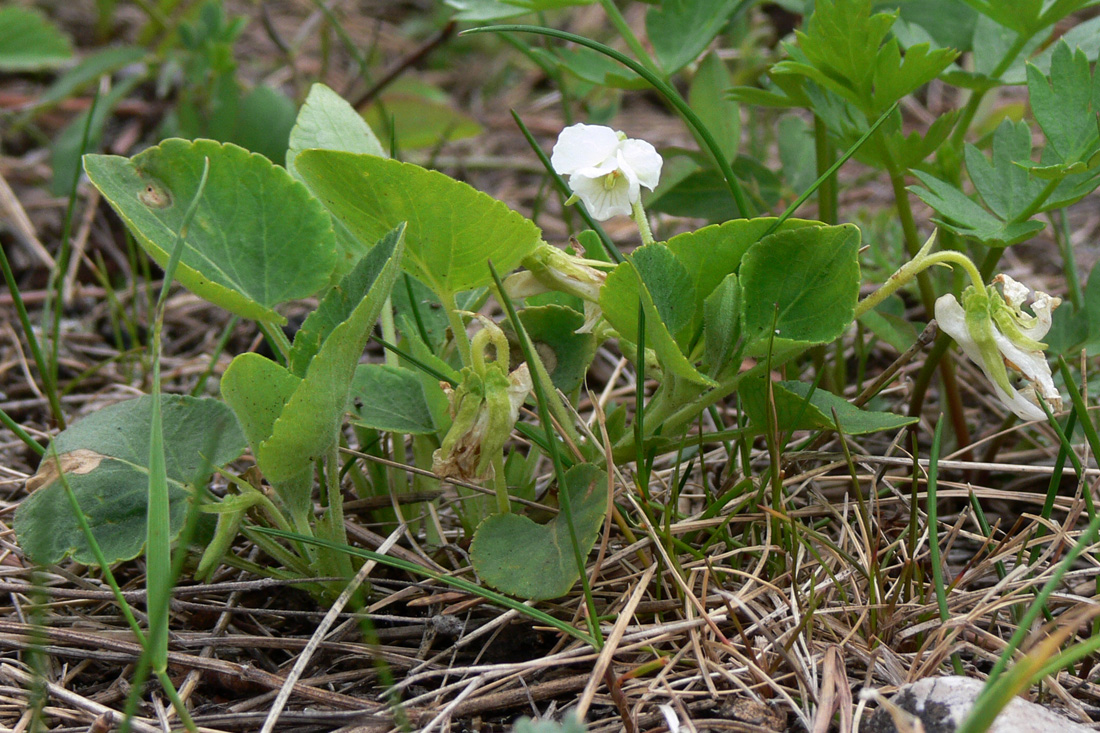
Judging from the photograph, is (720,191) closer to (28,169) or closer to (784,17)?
(784,17)

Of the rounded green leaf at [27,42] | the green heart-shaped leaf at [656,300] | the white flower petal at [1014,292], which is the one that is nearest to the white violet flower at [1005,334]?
the white flower petal at [1014,292]

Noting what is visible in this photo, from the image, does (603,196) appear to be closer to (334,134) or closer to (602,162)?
(602,162)

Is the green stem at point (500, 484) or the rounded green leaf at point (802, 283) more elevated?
the rounded green leaf at point (802, 283)

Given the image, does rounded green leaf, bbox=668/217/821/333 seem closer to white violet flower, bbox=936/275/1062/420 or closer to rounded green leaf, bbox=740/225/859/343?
rounded green leaf, bbox=740/225/859/343

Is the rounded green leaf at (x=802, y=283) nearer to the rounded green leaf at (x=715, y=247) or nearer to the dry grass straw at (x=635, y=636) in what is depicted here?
the rounded green leaf at (x=715, y=247)

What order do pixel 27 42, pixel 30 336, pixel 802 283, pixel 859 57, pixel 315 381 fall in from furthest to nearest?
pixel 27 42, pixel 30 336, pixel 859 57, pixel 802 283, pixel 315 381

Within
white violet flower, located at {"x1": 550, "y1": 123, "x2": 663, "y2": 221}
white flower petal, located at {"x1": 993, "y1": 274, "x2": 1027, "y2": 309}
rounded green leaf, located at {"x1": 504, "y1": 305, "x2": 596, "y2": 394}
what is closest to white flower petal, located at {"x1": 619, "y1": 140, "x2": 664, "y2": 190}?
white violet flower, located at {"x1": 550, "y1": 123, "x2": 663, "y2": 221}

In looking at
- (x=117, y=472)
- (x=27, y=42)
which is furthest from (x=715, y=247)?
(x=27, y=42)

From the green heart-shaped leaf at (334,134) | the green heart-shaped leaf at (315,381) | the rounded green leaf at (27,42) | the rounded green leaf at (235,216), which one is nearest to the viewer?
the green heart-shaped leaf at (315,381)
